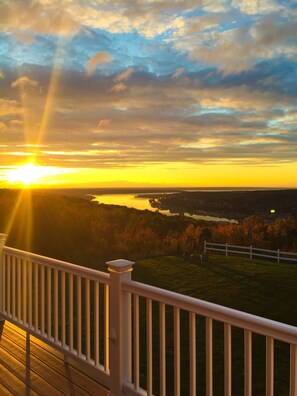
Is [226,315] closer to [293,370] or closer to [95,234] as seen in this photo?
[293,370]

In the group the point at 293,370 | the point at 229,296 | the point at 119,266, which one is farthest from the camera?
the point at 229,296

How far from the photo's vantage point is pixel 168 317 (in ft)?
29.4

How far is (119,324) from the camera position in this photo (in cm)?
306

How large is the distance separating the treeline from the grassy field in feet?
10.1

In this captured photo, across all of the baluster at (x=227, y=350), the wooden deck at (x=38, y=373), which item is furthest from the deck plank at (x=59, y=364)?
the baluster at (x=227, y=350)

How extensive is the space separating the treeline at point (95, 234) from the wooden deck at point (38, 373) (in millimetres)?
13044

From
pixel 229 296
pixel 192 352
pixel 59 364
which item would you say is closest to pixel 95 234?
pixel 229 296

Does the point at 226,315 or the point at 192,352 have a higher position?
the point at 226,315

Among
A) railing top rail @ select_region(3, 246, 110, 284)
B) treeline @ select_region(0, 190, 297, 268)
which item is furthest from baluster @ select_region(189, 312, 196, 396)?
treeline @ select_region(0, 190, 297, 268)

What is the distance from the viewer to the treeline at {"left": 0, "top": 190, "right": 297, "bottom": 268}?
1800 cm

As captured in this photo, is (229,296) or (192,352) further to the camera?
(229,296)

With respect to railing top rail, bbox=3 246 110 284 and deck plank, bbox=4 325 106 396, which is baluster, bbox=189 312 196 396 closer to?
railing top rail, bbox=3 246 110 284

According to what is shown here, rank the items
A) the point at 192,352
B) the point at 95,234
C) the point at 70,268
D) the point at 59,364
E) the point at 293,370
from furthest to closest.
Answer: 1. the point at 95,234
2. the point at 59,364
3. the point at 70,268
4. the point at 192,352
5. the point at 293,370

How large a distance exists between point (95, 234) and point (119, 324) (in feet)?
60.3
